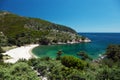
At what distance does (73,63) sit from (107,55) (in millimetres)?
24407

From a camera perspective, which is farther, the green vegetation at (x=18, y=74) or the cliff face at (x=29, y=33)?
the cliff face at (x=29, y=33)

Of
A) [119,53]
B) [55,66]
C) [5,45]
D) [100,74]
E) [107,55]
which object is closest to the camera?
[100,74]

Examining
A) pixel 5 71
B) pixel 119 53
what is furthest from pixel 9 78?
pixel 119 53

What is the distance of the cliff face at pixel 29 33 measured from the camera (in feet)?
441

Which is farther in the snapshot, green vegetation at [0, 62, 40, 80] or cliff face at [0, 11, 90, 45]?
cliff face at [0, 11, 90, 45]

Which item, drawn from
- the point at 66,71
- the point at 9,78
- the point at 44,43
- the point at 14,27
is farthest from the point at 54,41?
the point at 9,78

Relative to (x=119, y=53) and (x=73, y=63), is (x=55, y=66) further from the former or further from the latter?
(x=119, y=53)

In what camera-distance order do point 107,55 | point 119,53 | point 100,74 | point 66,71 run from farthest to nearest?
point 107,55, point 119,53, point 66,71, point 100,74

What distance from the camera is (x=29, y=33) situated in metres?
146

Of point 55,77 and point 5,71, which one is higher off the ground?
point 5,71

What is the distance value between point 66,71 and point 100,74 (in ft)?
19.2

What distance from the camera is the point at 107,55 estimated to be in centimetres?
6519

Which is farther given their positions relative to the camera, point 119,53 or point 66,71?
point 119,53

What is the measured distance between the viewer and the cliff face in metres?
134
